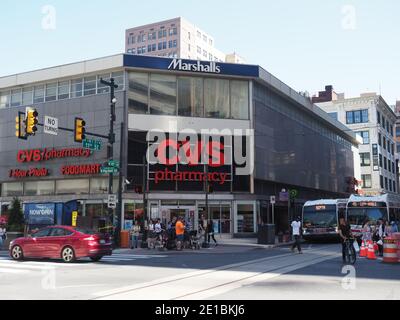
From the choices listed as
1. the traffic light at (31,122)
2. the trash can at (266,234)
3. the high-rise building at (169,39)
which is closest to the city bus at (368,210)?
the trash can at (266,234)

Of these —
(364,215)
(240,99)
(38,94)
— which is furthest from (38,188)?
(364,215)

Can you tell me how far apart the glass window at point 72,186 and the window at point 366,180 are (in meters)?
54.4

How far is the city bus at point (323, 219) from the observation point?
3044 cm

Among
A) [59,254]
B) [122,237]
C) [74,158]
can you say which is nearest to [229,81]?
[74,158]

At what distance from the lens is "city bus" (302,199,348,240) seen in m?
30.4

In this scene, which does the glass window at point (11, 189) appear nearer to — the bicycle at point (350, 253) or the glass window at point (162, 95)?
the glass window at point (162, 95)

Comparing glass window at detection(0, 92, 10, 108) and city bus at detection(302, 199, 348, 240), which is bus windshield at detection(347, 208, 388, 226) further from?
glass window at detection(0, 92, 10, 108)

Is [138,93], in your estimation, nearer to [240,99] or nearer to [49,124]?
[240,99]

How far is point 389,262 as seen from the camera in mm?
17281

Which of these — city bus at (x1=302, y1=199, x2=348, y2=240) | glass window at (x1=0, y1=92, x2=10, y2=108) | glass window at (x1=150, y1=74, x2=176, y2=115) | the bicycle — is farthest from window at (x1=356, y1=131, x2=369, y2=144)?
the bicycle

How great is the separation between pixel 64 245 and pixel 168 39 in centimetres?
11556

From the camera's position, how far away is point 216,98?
37938mm

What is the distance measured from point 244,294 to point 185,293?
1.27m
